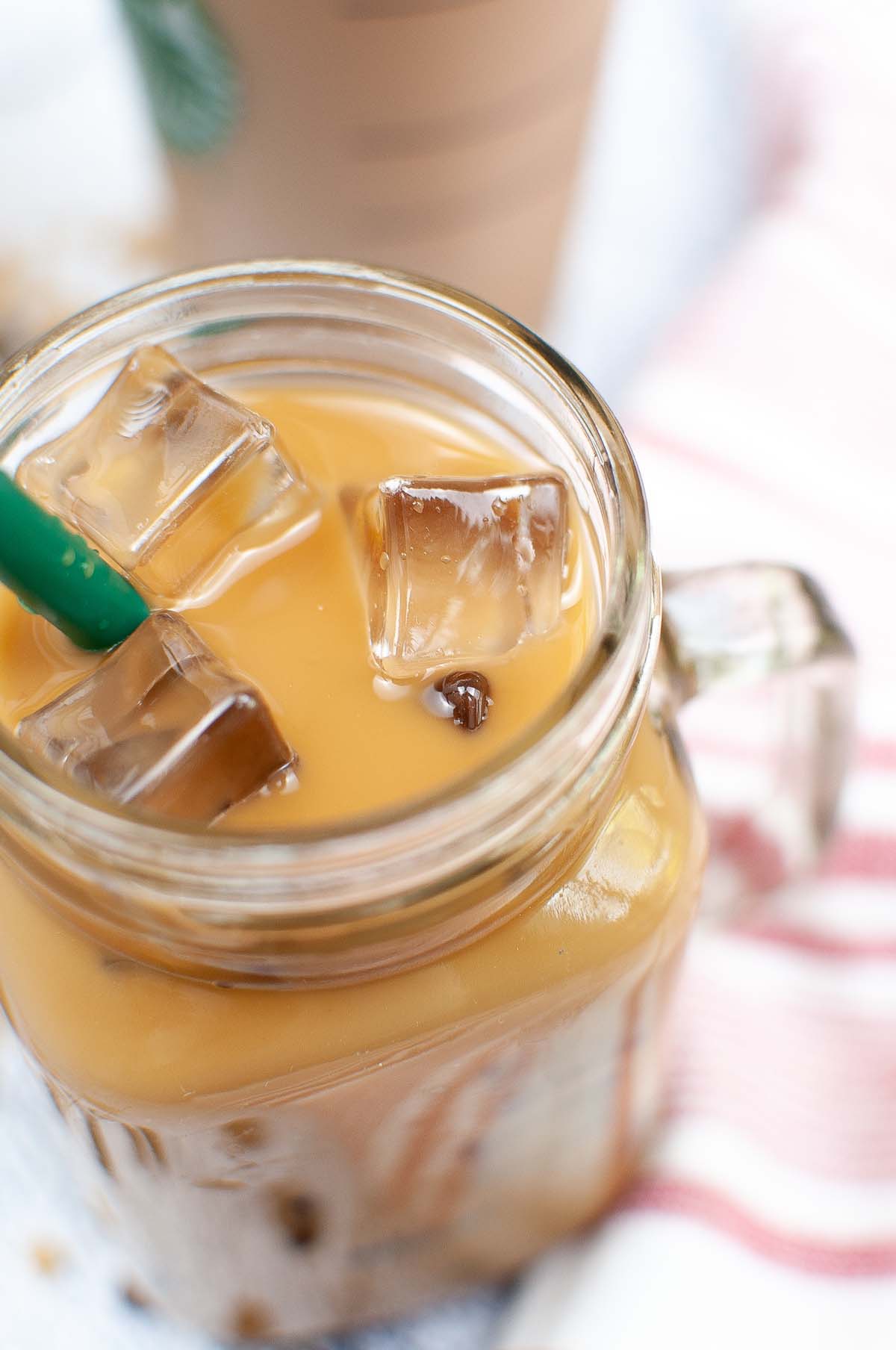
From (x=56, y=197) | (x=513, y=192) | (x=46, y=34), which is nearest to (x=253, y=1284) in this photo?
(x=513, y=192)

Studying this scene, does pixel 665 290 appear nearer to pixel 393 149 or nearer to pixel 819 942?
pixel 393 149

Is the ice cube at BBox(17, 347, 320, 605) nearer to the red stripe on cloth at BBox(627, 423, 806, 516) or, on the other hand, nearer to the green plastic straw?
the green plastic straw

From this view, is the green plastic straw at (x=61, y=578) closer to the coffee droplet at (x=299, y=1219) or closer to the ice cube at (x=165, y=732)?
the ice cube at (x=165, y=732)

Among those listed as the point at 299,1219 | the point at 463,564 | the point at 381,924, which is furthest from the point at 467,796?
the point at 299,1219

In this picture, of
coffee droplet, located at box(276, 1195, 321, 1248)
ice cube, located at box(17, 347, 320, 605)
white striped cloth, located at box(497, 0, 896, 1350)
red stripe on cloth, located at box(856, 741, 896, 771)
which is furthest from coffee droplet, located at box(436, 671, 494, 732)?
red stripe on cloth, located at box(856, 741, 896, 771)

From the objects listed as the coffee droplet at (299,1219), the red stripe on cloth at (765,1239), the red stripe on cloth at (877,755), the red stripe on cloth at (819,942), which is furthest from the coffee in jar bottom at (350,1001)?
the red stripe on cloth at (877,755)

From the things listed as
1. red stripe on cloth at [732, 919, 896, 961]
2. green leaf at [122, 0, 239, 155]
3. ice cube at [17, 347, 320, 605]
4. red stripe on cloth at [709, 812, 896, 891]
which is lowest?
red stripe on cloth at [732, 919, 896, 961]
